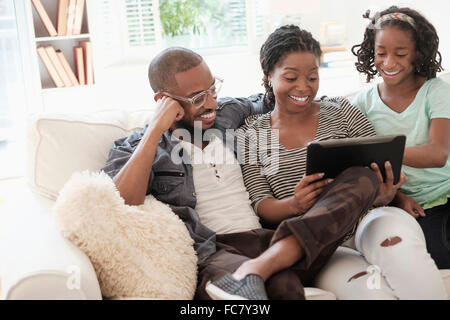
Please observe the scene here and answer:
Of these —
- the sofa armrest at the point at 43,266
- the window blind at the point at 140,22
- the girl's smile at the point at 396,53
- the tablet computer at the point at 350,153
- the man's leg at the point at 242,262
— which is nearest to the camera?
the sofa armrest at the point at 43,266

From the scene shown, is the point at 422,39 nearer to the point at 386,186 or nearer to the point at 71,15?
the point at 386,186

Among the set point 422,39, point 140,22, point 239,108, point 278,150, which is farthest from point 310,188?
point 140,22

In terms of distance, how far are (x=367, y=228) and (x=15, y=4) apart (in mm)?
3092

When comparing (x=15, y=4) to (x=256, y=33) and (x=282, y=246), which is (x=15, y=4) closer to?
(x=256, y=33)

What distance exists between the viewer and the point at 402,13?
1.77 m

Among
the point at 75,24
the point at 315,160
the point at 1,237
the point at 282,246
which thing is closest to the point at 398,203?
the point at 315,160

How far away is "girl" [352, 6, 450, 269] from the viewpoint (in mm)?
1628

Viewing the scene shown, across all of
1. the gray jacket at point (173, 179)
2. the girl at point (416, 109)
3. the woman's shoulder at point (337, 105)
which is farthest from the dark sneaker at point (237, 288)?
the woman's shoulder at point (337, 105)

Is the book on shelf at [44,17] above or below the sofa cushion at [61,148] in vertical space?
above

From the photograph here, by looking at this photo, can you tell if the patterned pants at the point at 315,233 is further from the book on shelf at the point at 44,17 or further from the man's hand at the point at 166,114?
the book on shelf at the point at 44,17

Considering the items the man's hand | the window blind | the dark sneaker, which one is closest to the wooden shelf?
the window blind

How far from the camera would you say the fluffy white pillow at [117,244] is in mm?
1282

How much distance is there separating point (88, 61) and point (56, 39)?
0.85 ft

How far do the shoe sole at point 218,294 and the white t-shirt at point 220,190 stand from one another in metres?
0.33
